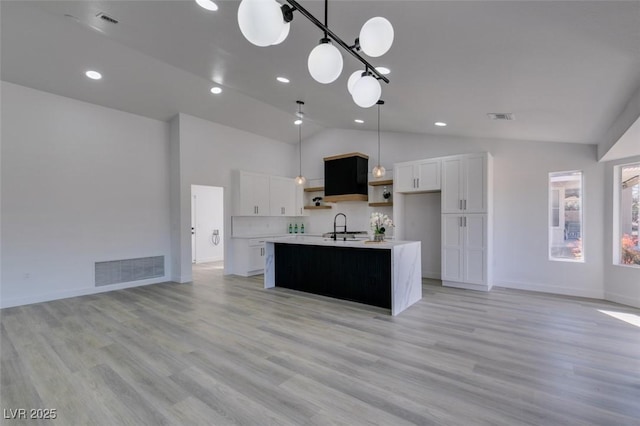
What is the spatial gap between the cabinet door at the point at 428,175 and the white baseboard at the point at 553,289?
7.21 ft

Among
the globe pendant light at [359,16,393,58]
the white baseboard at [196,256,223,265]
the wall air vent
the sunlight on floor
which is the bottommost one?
the white baseboard at [196,256,223,265]

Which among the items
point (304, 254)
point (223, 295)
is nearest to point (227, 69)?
point (304, 254)

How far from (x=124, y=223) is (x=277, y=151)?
4079mm

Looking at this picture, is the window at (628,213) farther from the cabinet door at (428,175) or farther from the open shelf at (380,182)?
the open shelf at (380,182)

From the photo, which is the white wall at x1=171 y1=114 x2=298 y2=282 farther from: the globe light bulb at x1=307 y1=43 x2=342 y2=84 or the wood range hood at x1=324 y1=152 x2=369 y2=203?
the globe light bulb at x1=307 y1=43 x2=342 y2=84

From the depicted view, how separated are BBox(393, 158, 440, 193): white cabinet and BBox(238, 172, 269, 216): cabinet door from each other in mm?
3156

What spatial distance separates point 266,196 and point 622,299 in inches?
270

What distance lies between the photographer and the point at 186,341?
3.28 m

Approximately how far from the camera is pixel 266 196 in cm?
764

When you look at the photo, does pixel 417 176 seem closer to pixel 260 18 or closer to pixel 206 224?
pixel 260 18

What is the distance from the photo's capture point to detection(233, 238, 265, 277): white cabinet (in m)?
6.97

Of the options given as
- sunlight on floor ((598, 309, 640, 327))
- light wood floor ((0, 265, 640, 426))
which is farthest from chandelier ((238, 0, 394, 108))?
sunlight on floor ((598, 309, 640, 327))

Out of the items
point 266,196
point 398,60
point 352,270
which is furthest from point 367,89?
point 266,196

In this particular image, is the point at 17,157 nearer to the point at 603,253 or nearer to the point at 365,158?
the point at 365,158
